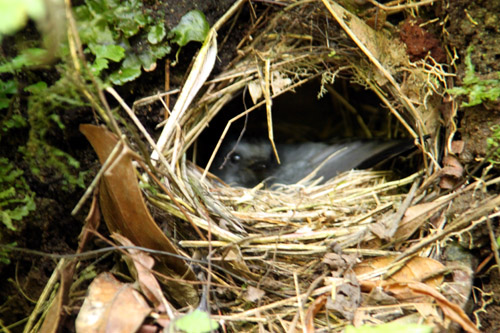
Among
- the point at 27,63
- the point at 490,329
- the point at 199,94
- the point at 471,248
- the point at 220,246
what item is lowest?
the point at 490,329

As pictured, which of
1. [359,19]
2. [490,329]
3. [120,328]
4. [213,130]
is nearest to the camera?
[120,328]

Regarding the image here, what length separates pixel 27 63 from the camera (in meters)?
1.67

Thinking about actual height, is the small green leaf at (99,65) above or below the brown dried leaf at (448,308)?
above

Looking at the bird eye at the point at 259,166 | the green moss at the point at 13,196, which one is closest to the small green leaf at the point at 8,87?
the green moss at the point at 13,196

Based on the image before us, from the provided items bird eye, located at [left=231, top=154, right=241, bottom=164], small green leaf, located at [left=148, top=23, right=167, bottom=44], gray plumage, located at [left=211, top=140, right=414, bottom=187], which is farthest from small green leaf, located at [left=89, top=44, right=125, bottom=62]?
bird eye, located at [left=231, top=154, right=241, bottom=164]

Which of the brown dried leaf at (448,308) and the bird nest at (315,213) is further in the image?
the bird nest at (315,213)

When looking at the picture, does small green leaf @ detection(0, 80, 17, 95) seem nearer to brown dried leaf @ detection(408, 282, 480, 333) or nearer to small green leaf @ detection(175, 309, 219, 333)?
small green leaf @ detection(175, 309, 219, 333)

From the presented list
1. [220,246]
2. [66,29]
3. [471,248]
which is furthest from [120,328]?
[471,248]

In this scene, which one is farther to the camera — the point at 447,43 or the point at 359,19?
the point at 359,19

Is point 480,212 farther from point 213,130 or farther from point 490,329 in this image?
point 213,130

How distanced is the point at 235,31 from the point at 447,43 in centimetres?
106

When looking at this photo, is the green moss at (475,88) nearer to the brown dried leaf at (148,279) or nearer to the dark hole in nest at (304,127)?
the dark hole in nest at (304,127)

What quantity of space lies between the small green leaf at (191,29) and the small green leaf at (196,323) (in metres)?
1.24

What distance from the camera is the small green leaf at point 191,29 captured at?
6.54 feet
